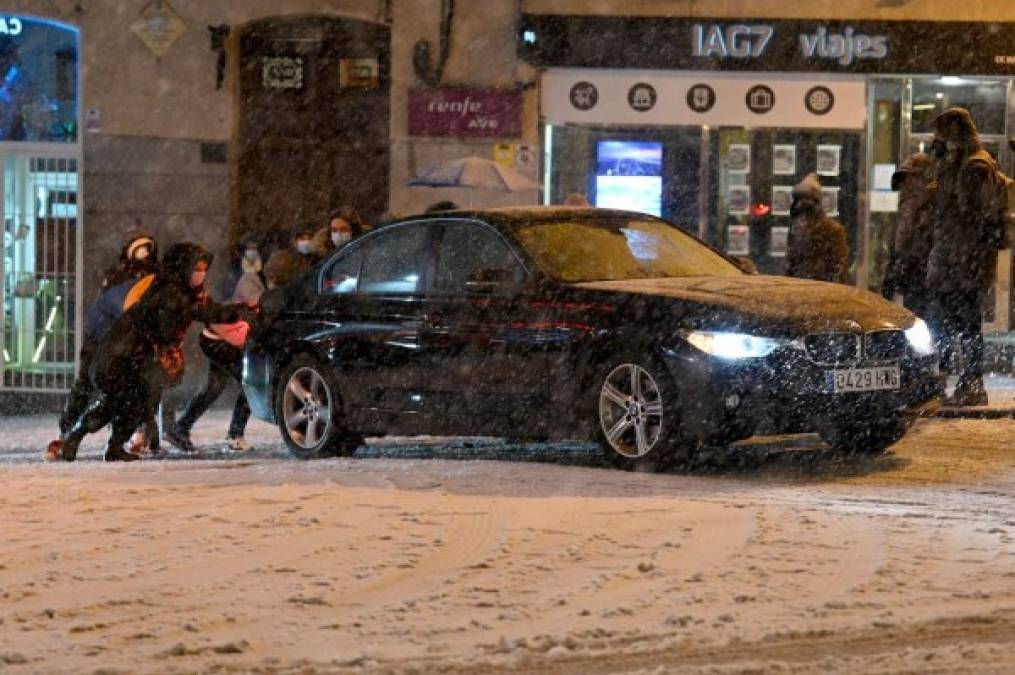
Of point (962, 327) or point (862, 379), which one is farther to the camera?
point (962, 327)

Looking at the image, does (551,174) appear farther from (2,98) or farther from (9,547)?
(9,547)

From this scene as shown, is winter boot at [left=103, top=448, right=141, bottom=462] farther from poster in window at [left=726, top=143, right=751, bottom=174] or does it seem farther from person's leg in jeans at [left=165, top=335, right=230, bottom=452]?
poster in window at [left=726, top=143, right=751, bottom=174]

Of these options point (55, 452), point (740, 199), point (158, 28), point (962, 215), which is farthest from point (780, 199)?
point (55, 452)

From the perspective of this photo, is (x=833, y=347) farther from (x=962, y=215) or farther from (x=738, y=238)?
(x=738, y=238)

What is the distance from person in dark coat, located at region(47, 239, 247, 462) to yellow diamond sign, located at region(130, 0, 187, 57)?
26.3 feet

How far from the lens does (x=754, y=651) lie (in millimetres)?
6871

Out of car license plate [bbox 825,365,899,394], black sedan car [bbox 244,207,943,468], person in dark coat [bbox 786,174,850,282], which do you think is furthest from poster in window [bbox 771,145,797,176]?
car license plate [bbox 825,365,899,394]

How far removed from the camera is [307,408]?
43.5 ft

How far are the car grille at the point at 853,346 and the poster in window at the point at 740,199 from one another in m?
10.1

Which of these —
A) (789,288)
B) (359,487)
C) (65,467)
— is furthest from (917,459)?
(65,467)

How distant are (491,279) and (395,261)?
3.50ft

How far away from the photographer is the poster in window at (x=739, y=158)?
70.6ft

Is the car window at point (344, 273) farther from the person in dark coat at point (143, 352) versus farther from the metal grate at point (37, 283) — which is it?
the metal grate at point (37, 283)

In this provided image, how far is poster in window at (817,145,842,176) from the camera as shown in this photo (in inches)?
846
